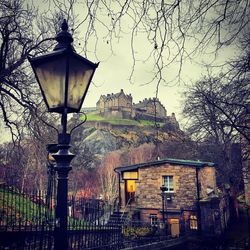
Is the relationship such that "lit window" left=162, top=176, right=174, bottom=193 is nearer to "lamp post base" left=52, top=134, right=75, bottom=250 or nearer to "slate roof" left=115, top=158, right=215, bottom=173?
"slate roof" left=115, top=158, right=215, bottom=173

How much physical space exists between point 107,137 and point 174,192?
50.4 m

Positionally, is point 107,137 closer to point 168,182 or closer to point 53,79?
point 168,182

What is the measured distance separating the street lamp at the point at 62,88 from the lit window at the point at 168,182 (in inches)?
844

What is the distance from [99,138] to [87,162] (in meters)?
31.6

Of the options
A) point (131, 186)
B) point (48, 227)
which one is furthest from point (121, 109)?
point (48, 227)

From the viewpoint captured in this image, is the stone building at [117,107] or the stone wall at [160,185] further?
the stone building at [117,107]

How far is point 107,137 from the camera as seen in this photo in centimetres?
7194

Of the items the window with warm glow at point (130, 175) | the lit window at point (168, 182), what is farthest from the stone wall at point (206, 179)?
the window with warm glow at point (130, 175)

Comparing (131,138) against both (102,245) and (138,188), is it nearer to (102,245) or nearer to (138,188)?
(138,188)

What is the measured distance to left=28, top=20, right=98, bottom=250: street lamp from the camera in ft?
8.37

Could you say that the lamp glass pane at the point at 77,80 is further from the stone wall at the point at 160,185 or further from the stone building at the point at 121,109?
the stone building at the point at 121,109

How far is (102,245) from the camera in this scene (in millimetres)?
6988

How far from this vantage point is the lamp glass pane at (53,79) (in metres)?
2.58

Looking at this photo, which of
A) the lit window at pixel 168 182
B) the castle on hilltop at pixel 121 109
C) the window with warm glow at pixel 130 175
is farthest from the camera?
the castle on hilltop at pixel 121 109
